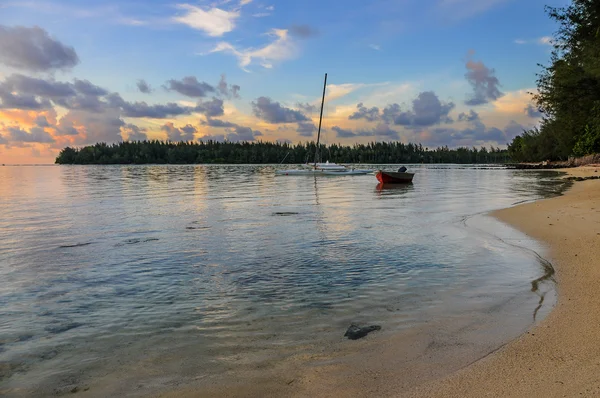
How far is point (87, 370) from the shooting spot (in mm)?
5871

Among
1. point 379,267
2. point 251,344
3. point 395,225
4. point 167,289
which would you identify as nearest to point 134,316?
point 167,289

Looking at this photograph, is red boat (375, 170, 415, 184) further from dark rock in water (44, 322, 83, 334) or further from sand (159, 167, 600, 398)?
dark rock in water (44, 322, 83, 334)

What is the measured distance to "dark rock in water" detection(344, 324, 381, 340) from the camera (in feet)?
22.3

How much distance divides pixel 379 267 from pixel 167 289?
5844 mm

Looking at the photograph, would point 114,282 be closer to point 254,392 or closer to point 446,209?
point 254,392

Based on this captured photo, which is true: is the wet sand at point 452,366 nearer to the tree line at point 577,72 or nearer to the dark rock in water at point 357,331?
the dark rock in water at point 357,331

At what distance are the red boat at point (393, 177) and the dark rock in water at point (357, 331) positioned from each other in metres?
52.0

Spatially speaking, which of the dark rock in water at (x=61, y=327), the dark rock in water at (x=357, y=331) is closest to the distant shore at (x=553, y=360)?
the dark rock in water at (x=357, y=331)

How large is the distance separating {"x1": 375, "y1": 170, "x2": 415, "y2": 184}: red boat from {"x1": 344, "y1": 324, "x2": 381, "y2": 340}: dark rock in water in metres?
52.0

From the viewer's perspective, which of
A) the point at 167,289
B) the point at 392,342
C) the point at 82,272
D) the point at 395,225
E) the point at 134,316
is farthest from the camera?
the point at 395,225

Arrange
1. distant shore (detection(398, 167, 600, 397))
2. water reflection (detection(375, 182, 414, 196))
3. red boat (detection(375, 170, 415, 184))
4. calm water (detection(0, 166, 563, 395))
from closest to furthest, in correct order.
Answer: distant shore (detection(398, 167, 600, 397)), calm water (detection(0, 166, 563, 395)), water reflection (detection(375, 182, 414, 196)), red boat (detection(375, 170, 415, 184))

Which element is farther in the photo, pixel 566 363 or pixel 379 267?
pixel 379 267

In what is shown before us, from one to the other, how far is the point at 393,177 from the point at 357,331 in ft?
177

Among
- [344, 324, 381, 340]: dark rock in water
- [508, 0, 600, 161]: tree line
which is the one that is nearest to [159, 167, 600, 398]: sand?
[344, 324, 381, 340]: dark rock in water
